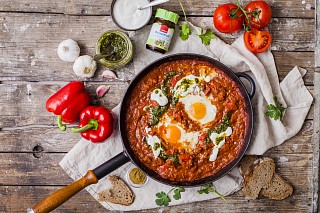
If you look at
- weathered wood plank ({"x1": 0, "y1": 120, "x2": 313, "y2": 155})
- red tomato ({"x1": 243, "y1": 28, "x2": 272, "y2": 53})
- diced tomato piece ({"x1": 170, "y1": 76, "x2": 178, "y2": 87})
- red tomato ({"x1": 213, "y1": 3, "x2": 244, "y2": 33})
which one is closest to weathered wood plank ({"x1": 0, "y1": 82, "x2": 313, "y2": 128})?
weathered wood plank ({"x1": 0, "y1": 120, "x2": 313, "y2": 155})

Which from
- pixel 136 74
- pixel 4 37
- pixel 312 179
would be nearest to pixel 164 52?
pixel 136 74

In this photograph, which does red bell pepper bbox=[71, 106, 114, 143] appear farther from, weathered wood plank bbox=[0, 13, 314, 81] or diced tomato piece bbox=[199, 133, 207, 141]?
diced tomato piece bbox=[199, 133, 207, 141]

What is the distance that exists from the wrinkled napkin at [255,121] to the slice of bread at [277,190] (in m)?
0.29

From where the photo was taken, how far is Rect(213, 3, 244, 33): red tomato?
4168 mm

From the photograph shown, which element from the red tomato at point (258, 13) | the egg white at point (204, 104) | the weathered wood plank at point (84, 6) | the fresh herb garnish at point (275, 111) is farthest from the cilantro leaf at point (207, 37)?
the fresh herb garnish at point (275, 111)

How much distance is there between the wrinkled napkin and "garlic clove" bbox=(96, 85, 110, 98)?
19 cm

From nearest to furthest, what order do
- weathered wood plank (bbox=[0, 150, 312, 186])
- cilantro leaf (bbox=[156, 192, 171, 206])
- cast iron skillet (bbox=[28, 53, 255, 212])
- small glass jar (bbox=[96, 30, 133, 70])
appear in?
cast iron skillet (bbox=[28, 53, 255, 212]), small glass jar (bbox=[96, 30, 133, 70]), cilantro leaf (bbox=[156, 192, 171, 206]), weathered wood plank (bbox=[0, 150, 312, 186])

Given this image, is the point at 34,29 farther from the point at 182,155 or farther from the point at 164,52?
the point at 182,155

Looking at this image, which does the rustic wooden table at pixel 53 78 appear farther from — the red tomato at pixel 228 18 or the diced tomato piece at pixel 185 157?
the diced tomato piece at pixel 185 157

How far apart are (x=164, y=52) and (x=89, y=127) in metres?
0.97

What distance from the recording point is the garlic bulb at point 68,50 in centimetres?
425

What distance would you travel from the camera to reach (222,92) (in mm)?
Result: 4219

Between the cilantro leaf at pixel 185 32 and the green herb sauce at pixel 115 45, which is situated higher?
the cilantro leaf at pixel 185 32

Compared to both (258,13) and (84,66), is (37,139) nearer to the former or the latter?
(84,66)
